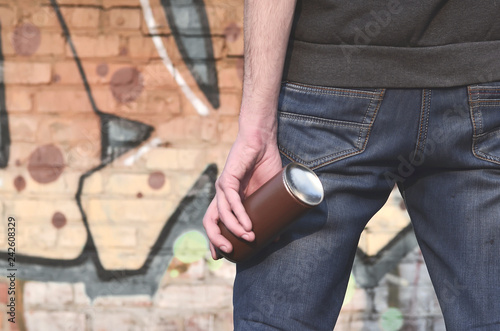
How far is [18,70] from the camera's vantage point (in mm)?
2557

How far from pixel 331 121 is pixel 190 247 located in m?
1.75

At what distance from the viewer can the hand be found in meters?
0.98

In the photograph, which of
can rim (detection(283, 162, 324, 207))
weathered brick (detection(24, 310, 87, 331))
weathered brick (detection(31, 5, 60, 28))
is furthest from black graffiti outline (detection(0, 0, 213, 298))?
can rim (detection(283, 162, 324, 207))

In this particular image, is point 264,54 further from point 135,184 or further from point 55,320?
point 55,320

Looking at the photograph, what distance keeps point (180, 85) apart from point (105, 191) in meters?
0.59

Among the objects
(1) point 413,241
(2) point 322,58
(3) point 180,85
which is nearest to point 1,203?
(3) point 180,85

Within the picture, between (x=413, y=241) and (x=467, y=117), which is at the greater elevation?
(x=467, y=117)

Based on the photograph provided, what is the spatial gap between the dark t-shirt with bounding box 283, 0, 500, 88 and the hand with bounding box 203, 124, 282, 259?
0.50 feet

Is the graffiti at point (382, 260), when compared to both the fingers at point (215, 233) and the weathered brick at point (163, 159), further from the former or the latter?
the fingers at point (215, 233)

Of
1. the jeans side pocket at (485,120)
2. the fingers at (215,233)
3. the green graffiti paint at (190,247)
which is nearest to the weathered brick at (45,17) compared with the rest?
the green graffiti paint at (190,247)

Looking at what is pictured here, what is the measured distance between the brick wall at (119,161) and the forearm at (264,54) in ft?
5.16

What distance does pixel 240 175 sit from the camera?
1007 mm

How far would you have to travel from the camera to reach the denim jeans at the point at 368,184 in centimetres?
98

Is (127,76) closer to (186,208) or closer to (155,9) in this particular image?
(155,9)
